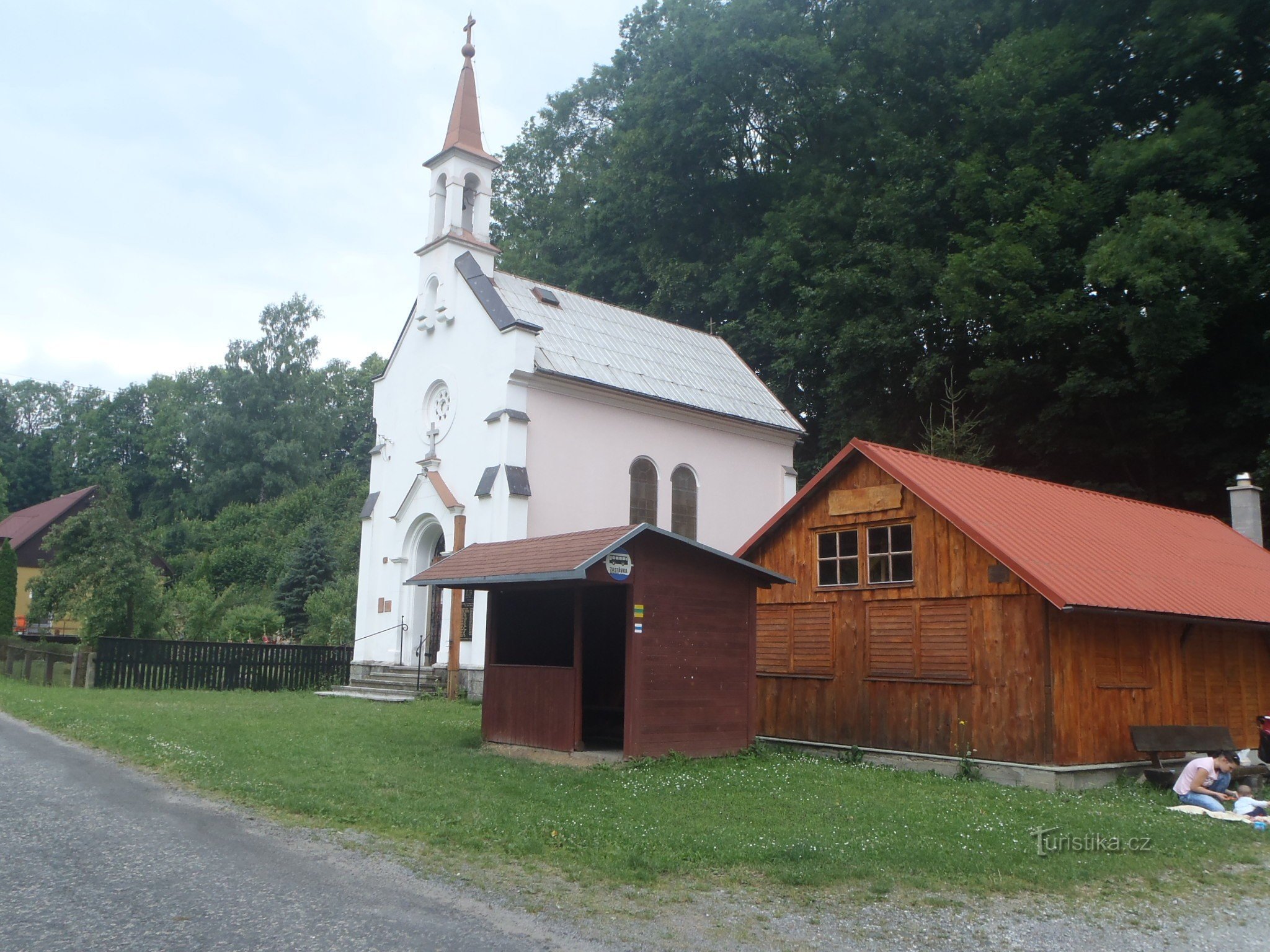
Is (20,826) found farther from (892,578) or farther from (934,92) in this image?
(934,92)

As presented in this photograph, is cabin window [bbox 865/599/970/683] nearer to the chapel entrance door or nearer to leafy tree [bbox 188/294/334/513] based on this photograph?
the chapel entrance door

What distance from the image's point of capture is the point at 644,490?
2766 centimetres

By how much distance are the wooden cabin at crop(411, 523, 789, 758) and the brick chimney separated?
514 inches

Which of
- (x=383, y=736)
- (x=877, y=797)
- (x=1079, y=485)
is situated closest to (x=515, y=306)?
(x=383, y=736)

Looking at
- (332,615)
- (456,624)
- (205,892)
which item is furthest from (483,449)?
(205,892)

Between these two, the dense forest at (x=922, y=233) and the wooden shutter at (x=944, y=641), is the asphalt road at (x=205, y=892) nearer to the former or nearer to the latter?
the wooden shutter at (x=944, y=641)

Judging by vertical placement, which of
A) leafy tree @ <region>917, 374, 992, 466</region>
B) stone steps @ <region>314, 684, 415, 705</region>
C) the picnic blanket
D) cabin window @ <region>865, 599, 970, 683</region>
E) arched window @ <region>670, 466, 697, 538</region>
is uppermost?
leafy tree @ <region>917, 374, 992, 466</region>

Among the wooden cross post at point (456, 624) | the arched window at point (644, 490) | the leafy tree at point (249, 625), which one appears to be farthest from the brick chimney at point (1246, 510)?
the leafy tree at point (249, 625)

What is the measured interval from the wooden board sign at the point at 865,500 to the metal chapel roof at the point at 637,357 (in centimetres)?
1086

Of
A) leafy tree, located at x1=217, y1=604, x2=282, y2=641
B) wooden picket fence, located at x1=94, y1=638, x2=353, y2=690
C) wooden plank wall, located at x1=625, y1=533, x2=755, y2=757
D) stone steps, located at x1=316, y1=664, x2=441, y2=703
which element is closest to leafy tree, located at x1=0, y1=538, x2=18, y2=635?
leafy tree, located at x1=217, y1=604, x2=282, y2=641

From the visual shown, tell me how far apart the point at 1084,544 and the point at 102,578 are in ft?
75.6

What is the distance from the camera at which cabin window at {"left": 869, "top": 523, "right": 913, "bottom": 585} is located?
15.2 meters

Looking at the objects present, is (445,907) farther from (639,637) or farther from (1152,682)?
(1152,682)

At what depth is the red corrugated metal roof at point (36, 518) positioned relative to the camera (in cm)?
5781
